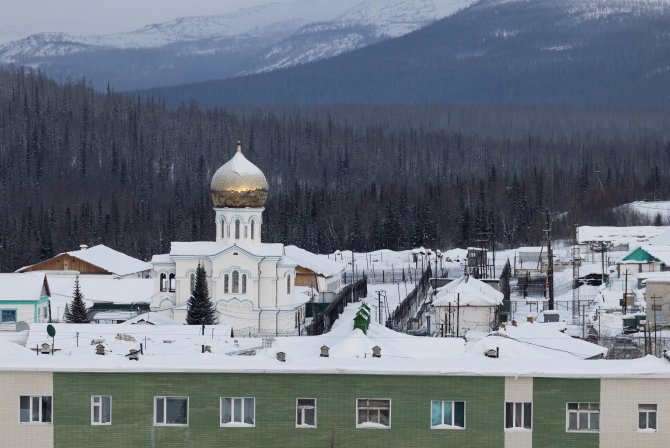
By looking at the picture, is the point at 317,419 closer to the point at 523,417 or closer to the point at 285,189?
the point at 523,417

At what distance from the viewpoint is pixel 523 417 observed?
23.9m

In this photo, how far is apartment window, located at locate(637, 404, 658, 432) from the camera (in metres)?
23.8

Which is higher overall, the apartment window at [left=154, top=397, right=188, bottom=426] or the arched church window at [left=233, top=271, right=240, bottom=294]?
the apartment window at [left=154, top=397, right=188, bottom=426]

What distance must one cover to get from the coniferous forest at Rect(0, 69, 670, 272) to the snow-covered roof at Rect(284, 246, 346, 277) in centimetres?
2495

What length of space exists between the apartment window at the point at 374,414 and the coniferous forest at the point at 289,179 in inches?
2834

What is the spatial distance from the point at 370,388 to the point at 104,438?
3792 mm

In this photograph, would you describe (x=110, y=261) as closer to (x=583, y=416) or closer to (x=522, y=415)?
(x=522, y=415)

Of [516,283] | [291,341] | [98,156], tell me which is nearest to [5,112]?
[98,156]

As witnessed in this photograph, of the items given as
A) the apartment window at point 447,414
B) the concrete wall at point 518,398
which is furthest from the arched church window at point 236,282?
the concrete wall at point 518,398

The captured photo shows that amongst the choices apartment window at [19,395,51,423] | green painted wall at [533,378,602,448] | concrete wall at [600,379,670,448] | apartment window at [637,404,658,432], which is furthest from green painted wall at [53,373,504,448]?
apartment window at [637,404,658,432]

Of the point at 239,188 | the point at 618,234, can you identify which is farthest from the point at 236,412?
the point at 618,234

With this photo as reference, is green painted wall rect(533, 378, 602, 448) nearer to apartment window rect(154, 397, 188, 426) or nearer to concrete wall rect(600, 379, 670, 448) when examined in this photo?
concrete wall rect(600, 379, 670, 448)

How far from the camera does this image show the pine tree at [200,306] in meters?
54.3

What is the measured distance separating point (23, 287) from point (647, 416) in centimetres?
3623
